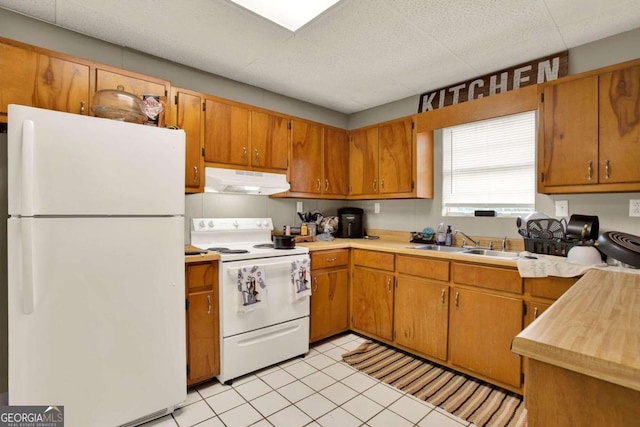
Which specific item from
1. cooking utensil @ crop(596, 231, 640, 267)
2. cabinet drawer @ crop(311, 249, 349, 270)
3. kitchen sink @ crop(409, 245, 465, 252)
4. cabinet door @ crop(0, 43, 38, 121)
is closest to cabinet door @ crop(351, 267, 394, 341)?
cabinet drawer @ crop(311, 249, 349, 270)

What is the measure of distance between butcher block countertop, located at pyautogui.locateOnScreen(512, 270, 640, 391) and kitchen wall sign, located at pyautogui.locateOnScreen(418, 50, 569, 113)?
78.5 inches

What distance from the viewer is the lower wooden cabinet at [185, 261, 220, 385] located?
2.07 meters

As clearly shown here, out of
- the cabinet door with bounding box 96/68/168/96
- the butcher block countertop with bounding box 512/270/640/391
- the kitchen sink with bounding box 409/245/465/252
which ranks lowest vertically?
the kitchen sink with bounding box 409/245/465/252

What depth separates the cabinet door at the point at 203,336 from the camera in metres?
2.07

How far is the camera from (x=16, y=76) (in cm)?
174

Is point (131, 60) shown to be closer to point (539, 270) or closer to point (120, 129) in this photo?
point (120, 129)

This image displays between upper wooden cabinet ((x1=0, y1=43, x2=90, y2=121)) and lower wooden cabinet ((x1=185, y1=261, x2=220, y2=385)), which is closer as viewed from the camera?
upper wooden cabinet ((x1=0, y1=43, x2=90, y2=121))

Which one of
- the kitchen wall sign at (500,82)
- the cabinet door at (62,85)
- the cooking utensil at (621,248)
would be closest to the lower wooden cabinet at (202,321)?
the cabinet door at (62,85)

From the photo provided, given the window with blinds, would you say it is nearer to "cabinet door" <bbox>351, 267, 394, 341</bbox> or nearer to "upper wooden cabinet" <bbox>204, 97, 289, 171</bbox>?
"cabinet door" <bbox>351, 267, 394, 341</bbox>

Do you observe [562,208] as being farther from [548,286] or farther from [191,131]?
[191,131]

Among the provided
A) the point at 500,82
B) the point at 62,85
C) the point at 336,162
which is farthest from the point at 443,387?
the point at 62,85

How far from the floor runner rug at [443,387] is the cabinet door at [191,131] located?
73.6 inches

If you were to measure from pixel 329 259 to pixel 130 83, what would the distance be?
2.01m

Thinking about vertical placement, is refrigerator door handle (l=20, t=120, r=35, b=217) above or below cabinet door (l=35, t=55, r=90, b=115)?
below
